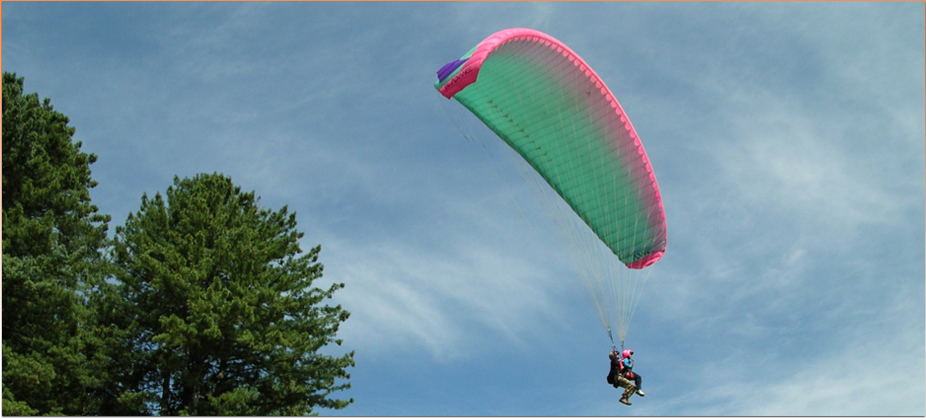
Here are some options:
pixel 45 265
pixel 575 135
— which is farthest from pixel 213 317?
pixel 575 135

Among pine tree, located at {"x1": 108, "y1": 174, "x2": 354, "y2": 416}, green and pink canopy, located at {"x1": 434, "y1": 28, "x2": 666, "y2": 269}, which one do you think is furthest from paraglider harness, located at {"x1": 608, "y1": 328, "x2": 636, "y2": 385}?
pine tree, located at {"x1": 108, "y1": 174, "x2": 354, "y2": 416}

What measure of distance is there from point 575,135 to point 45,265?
1090 cm

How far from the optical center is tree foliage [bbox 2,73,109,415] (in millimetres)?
14758

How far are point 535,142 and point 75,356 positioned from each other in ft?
34.4

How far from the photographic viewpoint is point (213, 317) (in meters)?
17.0

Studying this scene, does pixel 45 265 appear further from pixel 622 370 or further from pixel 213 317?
pixel 622 370

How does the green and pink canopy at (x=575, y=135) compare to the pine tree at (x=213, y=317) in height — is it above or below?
above

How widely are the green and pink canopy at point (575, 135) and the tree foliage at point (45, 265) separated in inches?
342

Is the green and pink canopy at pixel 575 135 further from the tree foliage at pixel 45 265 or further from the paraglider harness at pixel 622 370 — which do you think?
the tree foliage at pixel 45 265

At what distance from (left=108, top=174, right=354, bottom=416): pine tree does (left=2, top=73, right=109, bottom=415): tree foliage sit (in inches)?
46.3

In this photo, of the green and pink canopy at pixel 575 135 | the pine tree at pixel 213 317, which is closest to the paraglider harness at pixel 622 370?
the green and pink canopy at pixel 575 135

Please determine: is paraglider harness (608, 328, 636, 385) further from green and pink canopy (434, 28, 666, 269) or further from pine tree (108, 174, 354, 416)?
pine tree (108, 174, 354, 416)

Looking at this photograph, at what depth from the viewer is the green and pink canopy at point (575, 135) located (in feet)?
50.3

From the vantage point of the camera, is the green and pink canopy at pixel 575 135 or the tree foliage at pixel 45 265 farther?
the green and pink canopy at pixel 575 135
